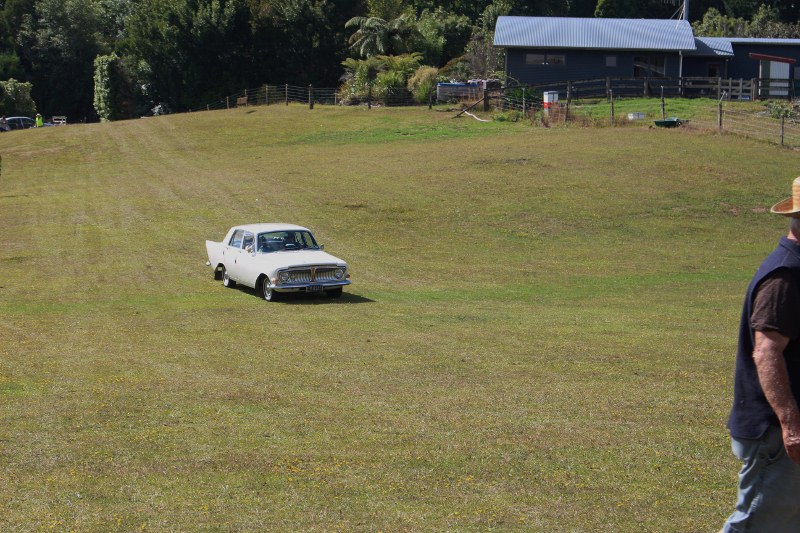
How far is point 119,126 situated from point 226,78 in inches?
773

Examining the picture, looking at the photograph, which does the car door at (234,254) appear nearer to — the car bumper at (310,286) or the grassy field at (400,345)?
the grassy field at (400,345)

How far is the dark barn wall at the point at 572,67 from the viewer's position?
64688 mm

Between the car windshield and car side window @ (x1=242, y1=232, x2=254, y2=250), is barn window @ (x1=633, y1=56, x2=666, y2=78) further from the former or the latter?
car side window @ (x1=242, y1=232, x2=254, y2=250)

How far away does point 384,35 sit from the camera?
74562mm

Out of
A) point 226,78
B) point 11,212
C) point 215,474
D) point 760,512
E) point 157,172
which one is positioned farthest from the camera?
point 226,78

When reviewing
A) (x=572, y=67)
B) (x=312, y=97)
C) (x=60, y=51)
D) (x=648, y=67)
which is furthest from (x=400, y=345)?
(x=60, y=51)

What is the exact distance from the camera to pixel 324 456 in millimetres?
8492

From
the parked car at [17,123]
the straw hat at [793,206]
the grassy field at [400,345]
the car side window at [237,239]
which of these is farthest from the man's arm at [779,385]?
the parked car at [17,123]

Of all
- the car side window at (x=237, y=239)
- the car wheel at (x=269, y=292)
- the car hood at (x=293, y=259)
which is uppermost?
the car side window at (x=237, y=239)

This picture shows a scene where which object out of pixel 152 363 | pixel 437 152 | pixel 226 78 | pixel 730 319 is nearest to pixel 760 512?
pixel 152 363

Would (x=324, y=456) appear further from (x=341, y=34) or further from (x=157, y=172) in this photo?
(x=341, y=34)

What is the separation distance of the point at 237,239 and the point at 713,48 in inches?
2049

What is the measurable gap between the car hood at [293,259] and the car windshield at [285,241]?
0.92ft

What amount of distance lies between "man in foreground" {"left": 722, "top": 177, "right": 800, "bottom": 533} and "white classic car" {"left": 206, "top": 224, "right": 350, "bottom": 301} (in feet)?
50.4
